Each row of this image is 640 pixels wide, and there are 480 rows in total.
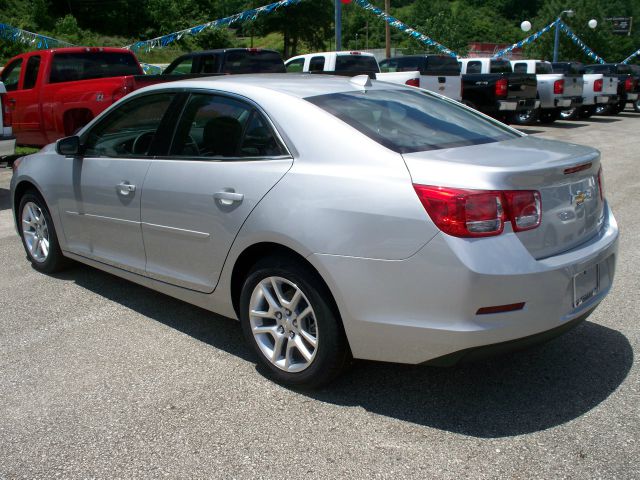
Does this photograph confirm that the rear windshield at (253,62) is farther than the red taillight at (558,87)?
No

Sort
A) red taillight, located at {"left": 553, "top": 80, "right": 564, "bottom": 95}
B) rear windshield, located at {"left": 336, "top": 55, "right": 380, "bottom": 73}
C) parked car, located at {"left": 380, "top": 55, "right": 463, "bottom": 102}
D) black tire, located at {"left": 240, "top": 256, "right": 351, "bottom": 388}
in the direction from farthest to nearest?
1. red taillight, located at {"left": 553, "top": 80, "right": 564, "bottom": 95}
2. parked car, located at {"left": 380, "top": 55, "right": 463, "bottom": 102}
3. rear windshield, located at {"left": 336, "top": 55, "right": 380, "bottom": 73}
4. black tire, located at {"left": 240, "top": 256, "right": 351, "bottom": 388}

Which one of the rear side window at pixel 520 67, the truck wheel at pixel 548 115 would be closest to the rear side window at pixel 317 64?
the truck wheel at pixel 548 115

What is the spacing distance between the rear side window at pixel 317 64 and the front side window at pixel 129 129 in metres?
10.6

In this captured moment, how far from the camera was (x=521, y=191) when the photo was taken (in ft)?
10.1

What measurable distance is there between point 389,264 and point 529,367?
50.6 inches

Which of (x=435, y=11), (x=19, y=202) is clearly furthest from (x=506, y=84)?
(x=435, y=11)

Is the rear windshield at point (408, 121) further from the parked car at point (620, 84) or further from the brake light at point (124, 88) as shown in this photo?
the parked car at point (620, 84)

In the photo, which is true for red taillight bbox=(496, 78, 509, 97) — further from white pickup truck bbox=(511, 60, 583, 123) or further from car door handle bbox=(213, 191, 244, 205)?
car door handle bbox=(213, 191, 244, 205)

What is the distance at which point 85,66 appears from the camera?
1098cm

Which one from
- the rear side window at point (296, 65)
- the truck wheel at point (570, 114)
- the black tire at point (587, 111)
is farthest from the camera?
the black tire at point (587, 111)

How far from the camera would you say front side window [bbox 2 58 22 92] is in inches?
462

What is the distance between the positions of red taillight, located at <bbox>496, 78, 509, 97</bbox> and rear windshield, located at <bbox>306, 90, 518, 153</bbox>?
13.4m

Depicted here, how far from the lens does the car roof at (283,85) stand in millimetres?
3916

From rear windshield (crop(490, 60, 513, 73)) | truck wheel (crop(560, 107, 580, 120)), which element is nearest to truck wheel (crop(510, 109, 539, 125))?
rear windshield (crop(490, 60, 513, 73))
